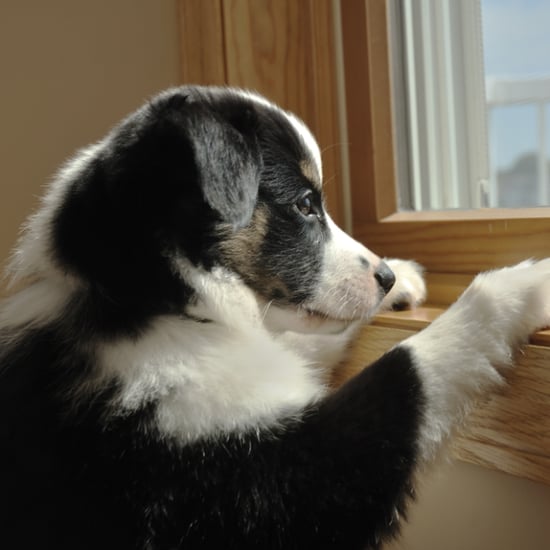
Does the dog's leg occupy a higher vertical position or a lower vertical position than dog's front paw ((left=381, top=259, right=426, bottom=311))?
lower

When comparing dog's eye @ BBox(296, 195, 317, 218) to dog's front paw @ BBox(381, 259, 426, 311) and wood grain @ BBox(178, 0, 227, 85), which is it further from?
wood grain @ BBox(178, 0, 227, 85)

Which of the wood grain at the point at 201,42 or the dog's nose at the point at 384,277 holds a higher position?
the wood grain at the point at 201,42

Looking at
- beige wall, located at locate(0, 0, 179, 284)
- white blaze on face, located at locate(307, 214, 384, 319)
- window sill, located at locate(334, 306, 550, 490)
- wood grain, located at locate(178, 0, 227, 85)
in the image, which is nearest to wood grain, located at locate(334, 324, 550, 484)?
window sill, located at locate(334, 306, 550, 490)

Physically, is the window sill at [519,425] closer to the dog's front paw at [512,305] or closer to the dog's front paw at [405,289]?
the dog's front paw at [512,305]

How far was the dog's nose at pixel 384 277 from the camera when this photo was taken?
3.88 feet

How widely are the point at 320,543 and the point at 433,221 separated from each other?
64 centimetres

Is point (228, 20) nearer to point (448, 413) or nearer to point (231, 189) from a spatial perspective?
point (231, 189)

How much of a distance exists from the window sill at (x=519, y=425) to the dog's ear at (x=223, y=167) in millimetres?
411

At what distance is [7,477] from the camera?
3.18 feet

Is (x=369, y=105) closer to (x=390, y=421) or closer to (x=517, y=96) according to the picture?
(x=390, y=421)

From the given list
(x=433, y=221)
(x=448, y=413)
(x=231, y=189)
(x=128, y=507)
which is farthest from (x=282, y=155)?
(x=128, y=507)

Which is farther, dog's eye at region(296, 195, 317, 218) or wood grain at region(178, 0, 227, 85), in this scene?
wood grain at region(178, 0, 227, 85)

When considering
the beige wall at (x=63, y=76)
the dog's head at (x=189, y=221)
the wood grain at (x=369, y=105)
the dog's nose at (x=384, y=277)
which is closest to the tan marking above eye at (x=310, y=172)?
the dog's head at (x=189, y=221)

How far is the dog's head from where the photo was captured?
1005 mm
